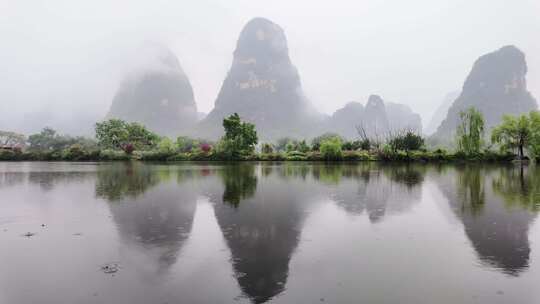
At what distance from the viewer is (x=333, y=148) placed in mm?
56000

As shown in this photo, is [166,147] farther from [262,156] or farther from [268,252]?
[268,252]

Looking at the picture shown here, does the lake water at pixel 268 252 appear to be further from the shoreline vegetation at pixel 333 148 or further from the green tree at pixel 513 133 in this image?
the green tree at pixel 513 133

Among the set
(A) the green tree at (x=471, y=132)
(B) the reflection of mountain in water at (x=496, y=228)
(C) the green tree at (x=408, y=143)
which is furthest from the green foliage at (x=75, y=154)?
(A) the green tree at (x=471, y=132)

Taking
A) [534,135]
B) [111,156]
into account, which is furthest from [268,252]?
[111,156]

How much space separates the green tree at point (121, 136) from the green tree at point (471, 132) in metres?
60.9

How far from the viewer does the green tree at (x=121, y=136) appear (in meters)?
70.1

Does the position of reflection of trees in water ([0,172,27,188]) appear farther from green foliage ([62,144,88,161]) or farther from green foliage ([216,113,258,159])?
green foliage ([62,144,88,161])

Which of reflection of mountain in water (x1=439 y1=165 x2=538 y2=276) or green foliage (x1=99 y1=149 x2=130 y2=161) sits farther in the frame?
green foliage (x1=99 y1=149 x2=130 y2=161)

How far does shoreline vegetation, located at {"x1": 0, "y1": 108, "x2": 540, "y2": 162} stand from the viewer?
48.9m

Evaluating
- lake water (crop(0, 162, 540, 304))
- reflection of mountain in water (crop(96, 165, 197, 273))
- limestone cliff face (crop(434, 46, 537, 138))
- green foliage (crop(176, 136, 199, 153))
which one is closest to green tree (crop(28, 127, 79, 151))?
green foliage (crop(176, 136, 199, 153))

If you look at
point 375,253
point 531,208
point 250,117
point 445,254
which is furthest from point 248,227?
point 250,117

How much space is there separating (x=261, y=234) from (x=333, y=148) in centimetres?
4883

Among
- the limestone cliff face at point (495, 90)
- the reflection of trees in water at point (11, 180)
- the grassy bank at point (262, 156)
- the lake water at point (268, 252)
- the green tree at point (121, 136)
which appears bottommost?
the lake water at point (268, 252)

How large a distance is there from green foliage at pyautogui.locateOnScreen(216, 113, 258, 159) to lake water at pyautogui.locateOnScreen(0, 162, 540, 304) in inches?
1779
